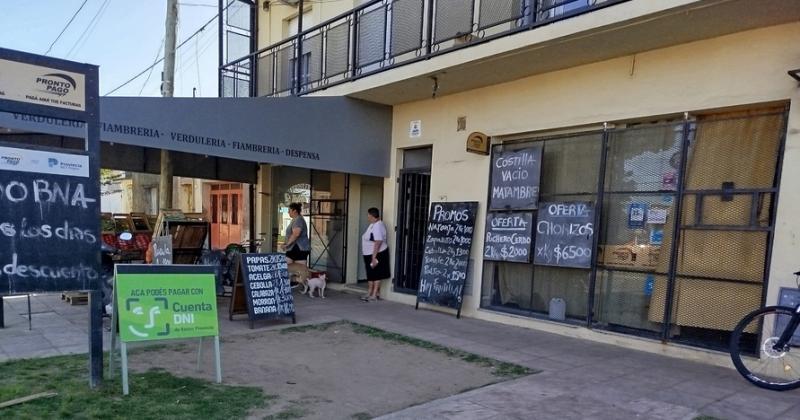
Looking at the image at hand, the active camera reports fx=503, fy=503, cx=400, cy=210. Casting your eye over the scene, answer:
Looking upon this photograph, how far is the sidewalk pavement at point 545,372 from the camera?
13.2ft

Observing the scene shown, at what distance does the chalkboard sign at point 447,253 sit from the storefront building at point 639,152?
0.21 m

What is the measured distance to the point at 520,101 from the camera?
7.34 m

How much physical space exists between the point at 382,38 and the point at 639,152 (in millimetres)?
4616

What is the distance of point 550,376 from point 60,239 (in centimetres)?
447

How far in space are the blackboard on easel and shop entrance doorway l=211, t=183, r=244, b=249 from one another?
803 centimetres

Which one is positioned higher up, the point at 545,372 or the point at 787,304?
the point at 787,304

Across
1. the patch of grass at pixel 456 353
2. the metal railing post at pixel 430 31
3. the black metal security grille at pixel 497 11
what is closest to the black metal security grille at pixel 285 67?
the metal railing post at pixel 430 31

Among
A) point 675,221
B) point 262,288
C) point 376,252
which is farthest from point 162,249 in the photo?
point 675,221

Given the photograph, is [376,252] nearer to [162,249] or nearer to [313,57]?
[162,249]

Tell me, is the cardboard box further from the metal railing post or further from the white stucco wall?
the metal railing post

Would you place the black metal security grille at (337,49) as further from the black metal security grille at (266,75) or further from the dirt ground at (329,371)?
the dirt ground at (329,371)

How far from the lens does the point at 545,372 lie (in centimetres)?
502

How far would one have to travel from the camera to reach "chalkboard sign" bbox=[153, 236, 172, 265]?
295 inches

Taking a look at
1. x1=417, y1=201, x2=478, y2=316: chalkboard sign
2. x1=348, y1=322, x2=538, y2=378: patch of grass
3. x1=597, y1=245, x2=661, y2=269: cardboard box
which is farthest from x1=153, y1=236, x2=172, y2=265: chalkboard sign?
x1=597, y1=245, x2=661, y2=269: cardboard box
